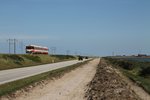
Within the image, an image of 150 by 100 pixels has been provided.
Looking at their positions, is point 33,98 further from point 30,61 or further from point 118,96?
point 30,61

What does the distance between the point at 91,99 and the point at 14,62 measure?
58605mm

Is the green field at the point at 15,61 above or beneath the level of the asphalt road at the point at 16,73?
above

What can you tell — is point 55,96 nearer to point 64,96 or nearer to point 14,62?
point 64,96

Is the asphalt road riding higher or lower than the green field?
lower

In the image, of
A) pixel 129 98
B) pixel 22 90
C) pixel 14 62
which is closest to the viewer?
pixel 129 98

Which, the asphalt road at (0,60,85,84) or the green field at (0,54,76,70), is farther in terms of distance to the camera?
the green field at (0,54,76,70)

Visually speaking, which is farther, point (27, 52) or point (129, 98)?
point (27, 52)

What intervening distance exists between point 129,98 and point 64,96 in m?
3.97

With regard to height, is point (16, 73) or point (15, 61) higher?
point (15, 61)

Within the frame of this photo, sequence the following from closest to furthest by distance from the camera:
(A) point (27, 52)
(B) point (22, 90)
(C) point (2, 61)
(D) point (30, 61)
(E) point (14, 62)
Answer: (B) point (22, 90) → (C) point (2, 61) → (E) point (14, 62) → (D) point (30, 61) → (A) point (27, 52)

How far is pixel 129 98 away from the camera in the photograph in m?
15.0

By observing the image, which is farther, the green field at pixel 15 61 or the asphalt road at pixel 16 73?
the green field at pixel 15 61

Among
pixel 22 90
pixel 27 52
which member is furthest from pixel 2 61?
pixel 22 90

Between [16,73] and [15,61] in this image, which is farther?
[15,61]
